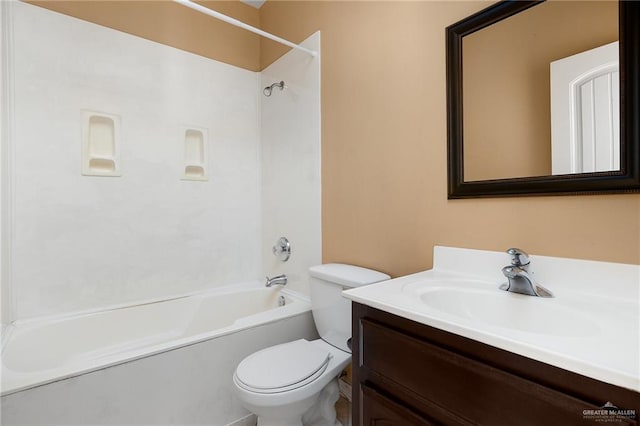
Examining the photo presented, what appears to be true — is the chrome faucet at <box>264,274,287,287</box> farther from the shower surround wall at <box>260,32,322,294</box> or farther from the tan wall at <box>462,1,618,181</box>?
the tan wall at <box>462,1,618,181</box>

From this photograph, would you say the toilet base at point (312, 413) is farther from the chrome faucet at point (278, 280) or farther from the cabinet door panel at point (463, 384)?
the chrome faucet at point (278, 280)

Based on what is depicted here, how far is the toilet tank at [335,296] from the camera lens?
1.46 meters

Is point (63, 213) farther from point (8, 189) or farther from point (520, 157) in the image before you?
point (520, 157)

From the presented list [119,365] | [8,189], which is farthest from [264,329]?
[8,189]

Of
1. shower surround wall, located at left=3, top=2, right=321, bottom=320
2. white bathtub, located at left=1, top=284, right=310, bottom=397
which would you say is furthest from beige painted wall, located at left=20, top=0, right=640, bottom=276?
white bathtub, located at left=1, top=284, right=310, bottom=397

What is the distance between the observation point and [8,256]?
163cm

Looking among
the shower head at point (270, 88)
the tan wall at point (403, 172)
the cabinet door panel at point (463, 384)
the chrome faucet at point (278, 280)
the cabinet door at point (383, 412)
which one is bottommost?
the cabinet door at point (383, 412)

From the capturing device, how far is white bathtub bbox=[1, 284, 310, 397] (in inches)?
49.9

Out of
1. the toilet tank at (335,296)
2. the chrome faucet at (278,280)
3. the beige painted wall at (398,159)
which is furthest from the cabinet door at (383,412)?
the chrome faucet at (278,280)

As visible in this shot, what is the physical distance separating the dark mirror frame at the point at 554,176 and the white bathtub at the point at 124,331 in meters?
1.22

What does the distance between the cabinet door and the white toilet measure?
14.1 inches

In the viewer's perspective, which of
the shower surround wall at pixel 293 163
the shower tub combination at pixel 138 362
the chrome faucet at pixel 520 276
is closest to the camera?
the chrome faucet at pixel 520 276

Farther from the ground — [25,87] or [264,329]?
[25,87]

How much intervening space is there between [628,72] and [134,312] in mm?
2606
